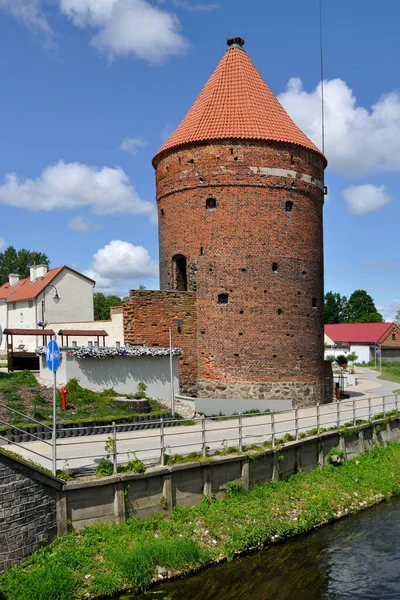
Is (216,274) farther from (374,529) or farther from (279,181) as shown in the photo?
(374,529)

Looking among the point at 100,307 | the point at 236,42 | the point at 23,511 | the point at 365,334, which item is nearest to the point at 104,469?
the point at 23,511

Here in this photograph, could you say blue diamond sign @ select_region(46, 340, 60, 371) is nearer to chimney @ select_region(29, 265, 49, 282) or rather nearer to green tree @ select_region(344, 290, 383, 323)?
chimney @ select_region(29, 265, 49, 282)

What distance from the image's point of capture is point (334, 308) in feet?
342

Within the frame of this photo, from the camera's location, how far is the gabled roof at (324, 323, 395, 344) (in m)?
63.9

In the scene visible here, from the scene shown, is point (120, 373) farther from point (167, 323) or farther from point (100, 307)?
point (100, 307)

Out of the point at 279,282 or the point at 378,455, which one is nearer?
the point at 378,455

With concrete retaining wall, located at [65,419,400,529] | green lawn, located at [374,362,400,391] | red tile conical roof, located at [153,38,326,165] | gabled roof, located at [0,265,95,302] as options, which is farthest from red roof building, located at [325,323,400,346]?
concrete retaining wall, located at [65,419,400,529]

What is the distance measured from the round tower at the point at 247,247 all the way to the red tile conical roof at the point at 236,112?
0.07 m

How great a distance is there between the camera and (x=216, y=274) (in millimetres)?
22156

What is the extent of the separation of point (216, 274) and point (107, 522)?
41.2 feet

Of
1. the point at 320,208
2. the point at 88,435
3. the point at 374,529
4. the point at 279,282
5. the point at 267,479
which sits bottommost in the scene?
the point at 374,529

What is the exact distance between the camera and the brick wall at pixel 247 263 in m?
22.0

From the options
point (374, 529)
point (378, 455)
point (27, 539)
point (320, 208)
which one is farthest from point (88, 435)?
point (320, 208)

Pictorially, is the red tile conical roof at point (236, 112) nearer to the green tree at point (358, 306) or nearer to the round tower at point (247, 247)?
the round tower at point (247, 247)
